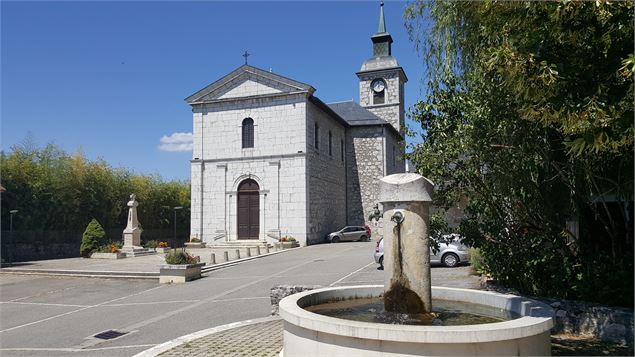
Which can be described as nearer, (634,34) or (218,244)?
(634,34)

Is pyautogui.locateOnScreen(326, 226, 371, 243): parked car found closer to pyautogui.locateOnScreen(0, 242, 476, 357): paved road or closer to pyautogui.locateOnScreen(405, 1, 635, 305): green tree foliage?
pyautogui.locateOnScreen(0, 242, 476, 357): paved road

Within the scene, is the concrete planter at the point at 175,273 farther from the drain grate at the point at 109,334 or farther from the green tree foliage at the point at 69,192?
the green tree foliage at the point at 69,192

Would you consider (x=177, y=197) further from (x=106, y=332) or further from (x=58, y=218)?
(x=106, y=332)

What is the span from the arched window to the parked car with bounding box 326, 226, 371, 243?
8.19m

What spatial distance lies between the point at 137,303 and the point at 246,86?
2149 centimetres

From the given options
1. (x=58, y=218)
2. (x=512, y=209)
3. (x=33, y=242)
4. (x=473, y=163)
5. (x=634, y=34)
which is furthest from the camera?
(x=58, y=218)

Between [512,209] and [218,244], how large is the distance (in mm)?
23908

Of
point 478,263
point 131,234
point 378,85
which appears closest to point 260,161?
point 131,234

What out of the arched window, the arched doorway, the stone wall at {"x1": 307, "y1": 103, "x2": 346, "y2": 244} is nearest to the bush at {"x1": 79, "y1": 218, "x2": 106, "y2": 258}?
the arched doorway

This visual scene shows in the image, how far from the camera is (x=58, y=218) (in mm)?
28609

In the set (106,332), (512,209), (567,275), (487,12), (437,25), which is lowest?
(106,332)

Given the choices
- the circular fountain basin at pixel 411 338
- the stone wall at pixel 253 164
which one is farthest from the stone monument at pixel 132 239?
the circular fountain basin at pixel 411 338

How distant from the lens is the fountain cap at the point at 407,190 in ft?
19.4

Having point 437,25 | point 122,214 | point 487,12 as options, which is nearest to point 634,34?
point 487,12
